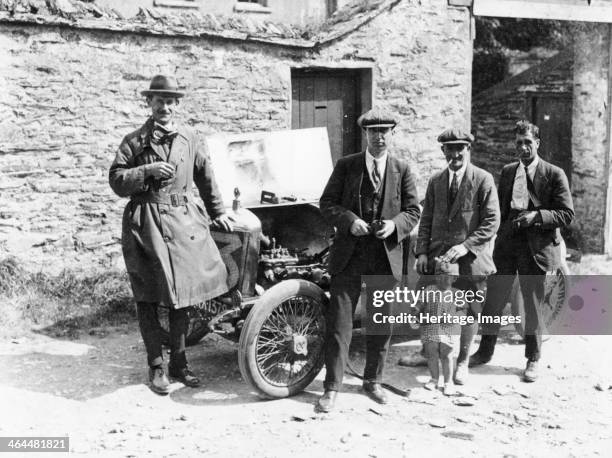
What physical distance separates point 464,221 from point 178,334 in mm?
2307

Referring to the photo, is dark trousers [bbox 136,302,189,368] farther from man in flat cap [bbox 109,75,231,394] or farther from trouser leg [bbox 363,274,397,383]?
trouser leg [bbox 363,274,397,383]

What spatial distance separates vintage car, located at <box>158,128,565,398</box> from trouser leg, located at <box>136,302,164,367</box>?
0.41m

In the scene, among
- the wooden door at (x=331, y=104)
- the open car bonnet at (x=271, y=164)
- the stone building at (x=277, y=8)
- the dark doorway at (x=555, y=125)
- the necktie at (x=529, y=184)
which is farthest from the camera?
the stone building at (x=277, y=8)

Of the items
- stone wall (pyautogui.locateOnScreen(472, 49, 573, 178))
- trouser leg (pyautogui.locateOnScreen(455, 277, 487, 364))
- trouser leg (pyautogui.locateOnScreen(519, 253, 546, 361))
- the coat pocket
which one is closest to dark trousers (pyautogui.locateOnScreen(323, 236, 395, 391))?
trouser leg (pyautogui.locateOnScreen(455, 277, 487, 364))

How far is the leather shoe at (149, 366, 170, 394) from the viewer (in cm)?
550

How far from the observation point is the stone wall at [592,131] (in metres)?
10.7

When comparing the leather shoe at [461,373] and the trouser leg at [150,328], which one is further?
the leather shoe at [461,373]

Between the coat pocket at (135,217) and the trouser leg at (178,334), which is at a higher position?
the coat pocket at (135,217)

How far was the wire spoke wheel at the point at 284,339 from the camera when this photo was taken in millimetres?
5301

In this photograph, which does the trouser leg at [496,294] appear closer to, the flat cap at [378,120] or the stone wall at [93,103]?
the flat cap at [378,120]

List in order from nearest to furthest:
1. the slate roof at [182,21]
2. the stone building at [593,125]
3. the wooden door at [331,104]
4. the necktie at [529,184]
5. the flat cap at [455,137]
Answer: the flat cap at [455,137] < the necktie at [529,184] < the slate roof at [182,21] < the wooden door at [331,104] < the stone building at [593,125]

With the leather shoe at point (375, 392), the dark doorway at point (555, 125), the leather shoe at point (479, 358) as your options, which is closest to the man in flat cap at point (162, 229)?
the leather shoe at point (375, 392)

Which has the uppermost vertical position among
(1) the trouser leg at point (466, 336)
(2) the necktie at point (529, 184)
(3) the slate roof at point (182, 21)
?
(3) the slate roof at point (182, 21)

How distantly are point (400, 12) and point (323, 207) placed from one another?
15.6 feet
